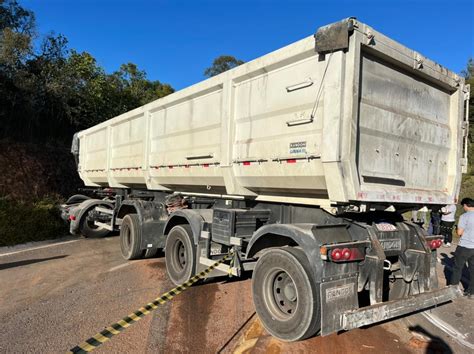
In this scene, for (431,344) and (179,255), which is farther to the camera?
(179,255)

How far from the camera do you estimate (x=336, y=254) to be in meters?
3.55

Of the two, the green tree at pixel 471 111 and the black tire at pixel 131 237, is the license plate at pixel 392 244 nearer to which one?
the black tire at pixel 131 237

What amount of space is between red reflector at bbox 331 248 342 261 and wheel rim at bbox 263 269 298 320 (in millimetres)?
551

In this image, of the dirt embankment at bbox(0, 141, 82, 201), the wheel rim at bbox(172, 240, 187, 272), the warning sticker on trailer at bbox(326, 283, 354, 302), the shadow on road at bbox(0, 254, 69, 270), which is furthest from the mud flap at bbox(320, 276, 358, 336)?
the dirt embankment at bbox(0, 141, 82, 201)

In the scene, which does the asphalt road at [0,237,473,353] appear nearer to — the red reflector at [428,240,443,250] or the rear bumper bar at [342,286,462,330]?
the rear bumper bar at [342,286,462,330]

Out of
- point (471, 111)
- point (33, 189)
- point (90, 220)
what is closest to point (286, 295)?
point (90, 220)

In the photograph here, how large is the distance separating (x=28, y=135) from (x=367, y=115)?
1628cm

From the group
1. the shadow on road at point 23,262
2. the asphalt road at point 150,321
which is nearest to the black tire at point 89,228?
the shadow on road at point 23,262

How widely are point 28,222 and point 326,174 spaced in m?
10.0

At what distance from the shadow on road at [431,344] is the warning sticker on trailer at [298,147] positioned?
2349mm

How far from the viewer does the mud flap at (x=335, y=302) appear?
11.3 feet

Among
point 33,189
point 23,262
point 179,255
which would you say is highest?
point 33,189

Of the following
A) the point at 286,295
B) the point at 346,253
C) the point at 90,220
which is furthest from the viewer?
the point at 90,220

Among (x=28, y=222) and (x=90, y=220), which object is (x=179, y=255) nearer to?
(x=90, y=220)
